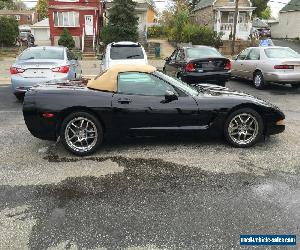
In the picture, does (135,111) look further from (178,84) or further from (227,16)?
(227,16)

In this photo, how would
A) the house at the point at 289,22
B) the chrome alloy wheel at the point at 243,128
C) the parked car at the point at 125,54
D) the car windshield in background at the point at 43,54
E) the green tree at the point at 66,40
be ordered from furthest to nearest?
the house at the point at 289,22, the green tree at the point at 66,40, the parked car at the point at 125,54, the car windshield in background at the point at 43,54, the chrome alloy wheel at the point at 243,128

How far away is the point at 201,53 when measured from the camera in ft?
39.8

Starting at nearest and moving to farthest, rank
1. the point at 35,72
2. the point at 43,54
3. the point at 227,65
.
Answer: the point at 35,72 < the point at 43,54 < the point at 227,65

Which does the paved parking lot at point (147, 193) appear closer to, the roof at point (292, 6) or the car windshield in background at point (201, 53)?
the car windshield in background at point (201, 53)

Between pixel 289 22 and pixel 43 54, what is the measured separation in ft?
149

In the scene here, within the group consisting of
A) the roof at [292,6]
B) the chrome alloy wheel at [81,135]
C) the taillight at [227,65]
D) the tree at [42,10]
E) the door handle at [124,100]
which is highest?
the tree at [42,10]

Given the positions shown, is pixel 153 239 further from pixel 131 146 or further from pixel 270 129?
pixel 270 129

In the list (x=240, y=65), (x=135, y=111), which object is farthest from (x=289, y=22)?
(x=135, y=111)

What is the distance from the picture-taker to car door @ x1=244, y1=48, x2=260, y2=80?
1268cm

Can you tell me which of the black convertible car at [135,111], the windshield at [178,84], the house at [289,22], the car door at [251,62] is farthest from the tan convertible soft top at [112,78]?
the house at [289,22]

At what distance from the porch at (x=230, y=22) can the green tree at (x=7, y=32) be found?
21.0 metres

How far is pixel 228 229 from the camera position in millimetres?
3525

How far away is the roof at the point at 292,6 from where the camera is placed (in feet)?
153

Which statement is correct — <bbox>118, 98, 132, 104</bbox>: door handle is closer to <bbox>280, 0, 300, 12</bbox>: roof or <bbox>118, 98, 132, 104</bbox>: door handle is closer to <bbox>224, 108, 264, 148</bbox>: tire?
<bbox>224, 108, 264, 148</bbox>: tire
